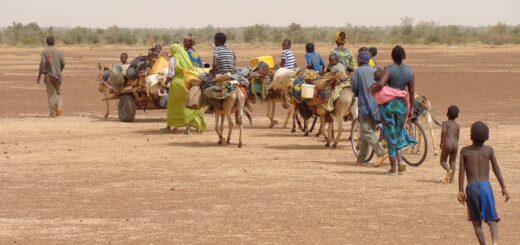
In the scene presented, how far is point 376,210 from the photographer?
1304 cm

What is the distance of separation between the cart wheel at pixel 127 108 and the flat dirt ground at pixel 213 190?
0.25 m

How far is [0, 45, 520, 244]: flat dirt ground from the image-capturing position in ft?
38.4

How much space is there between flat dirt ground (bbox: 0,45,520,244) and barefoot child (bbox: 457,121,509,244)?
1.12 m

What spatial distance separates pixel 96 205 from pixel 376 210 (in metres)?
3.19

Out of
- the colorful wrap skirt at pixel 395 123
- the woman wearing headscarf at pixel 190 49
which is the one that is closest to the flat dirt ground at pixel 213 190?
the colorful wrap skirt at pixel 395 123

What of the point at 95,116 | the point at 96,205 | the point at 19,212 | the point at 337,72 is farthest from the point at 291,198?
the point at 95,116

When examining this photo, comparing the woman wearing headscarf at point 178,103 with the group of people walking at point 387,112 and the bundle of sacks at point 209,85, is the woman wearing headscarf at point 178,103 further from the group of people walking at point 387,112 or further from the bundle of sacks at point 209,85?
the bundle of sacks at point 209,85

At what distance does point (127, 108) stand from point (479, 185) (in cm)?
1571

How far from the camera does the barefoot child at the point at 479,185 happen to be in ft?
32.8

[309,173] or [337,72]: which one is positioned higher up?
[337,72]

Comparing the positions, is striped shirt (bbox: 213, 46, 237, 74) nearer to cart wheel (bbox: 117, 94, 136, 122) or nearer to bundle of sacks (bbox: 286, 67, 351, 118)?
bundle of sacks (bbox: 286, 67, 351, 118)

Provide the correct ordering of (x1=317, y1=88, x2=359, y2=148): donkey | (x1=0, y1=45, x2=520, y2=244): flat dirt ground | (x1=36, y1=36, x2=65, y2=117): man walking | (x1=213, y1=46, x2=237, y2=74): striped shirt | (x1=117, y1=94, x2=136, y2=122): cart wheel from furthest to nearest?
(x1=36, y1=36, x2=65, y2=117): man walking < (x1=117, y1=94, x2=136, y2=122): cart wheel < (x1=213, y1=46, x2=237, y2=74): striped shirt < (x1=317, y1=88, x2=359, y2=148): donkey < (x1=0, y1=45, x2=520, y2=244): flat dirt ground

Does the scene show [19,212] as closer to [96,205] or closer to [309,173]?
[96,205]

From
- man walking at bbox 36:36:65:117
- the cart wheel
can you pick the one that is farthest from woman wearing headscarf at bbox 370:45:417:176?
man walking at bbox 36:36:65:117
